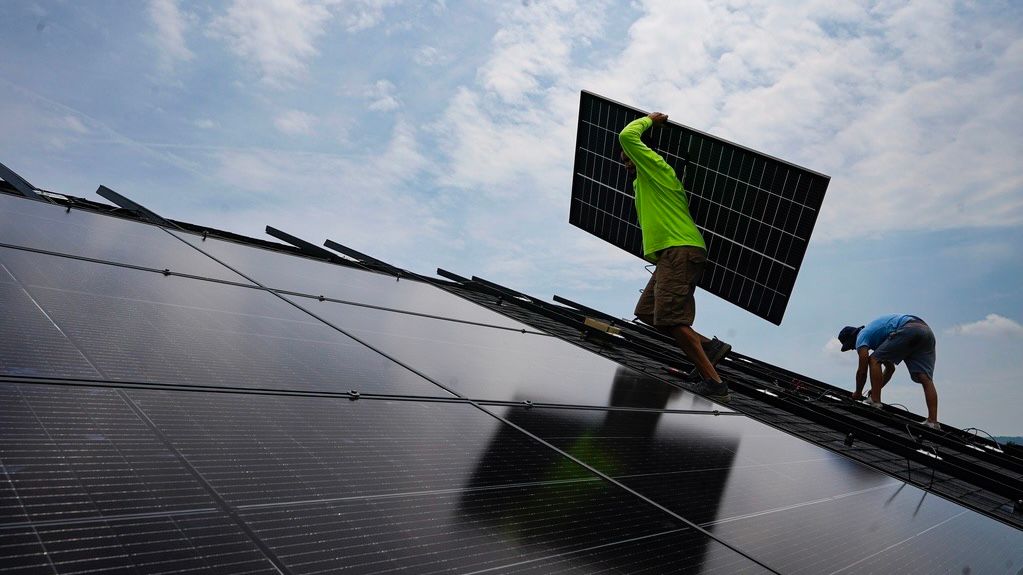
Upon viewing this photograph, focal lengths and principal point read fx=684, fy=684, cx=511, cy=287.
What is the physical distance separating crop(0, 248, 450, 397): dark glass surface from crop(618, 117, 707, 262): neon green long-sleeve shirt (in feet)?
11.2

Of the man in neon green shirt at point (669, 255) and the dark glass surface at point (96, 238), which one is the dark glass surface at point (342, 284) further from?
the man in neon green shirt at point (669, 255)

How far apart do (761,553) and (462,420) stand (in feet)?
4.35

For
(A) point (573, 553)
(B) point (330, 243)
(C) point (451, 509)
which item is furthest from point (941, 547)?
(B) point (330, 243)

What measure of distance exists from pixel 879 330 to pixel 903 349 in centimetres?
56

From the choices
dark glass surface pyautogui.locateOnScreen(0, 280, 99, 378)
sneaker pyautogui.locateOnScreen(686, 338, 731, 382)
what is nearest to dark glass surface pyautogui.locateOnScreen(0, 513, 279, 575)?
dark glass surface pyautogui.locateOnScreen(0, 280, 99, 378)

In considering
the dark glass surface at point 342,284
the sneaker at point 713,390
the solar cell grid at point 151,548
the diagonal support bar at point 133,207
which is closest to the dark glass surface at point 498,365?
the sneaker at point 713,390

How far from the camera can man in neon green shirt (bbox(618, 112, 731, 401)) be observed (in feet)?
19.9

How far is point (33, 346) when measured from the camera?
8.21 feet

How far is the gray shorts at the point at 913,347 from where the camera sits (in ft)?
29.6

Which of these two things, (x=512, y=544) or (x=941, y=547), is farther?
(x=941, y=547)

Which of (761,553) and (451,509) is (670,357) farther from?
(451,509)

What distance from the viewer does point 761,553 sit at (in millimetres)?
2578

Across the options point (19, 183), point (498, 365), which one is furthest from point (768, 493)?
point (19, 183)

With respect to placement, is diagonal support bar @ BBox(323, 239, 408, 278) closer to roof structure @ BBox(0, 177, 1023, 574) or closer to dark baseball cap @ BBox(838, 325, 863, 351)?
roof structure @ BBox(0, 177, 1023, 574)
